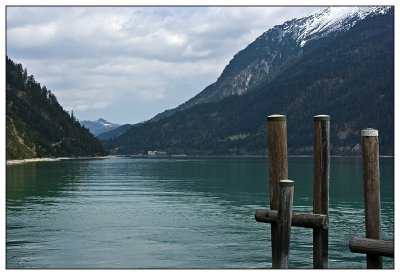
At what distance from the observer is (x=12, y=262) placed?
31.2 metres

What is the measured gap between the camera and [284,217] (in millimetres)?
15070

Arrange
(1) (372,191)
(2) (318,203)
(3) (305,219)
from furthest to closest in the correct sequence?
(2) (318,203) < (3) (305,219) < (1) (372,191)

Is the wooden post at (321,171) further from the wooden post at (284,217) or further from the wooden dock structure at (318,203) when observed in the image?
the wooden post at (284,217)

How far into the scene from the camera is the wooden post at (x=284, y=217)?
1494cm

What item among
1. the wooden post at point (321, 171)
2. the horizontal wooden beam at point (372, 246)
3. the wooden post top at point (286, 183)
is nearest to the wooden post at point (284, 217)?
the wooden post top at point (286, 183)

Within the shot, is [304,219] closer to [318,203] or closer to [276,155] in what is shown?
[318,203]

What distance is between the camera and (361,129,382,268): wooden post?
14.7 m

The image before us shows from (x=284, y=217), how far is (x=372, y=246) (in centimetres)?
207

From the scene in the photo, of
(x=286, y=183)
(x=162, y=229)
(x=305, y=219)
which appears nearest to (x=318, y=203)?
(x=305, y=219)

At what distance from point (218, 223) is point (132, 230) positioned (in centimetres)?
715

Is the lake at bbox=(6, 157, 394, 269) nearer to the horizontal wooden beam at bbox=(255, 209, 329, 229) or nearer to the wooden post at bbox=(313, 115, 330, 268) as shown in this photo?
the wooden post at bbox=(313, 115, 330, 268)
